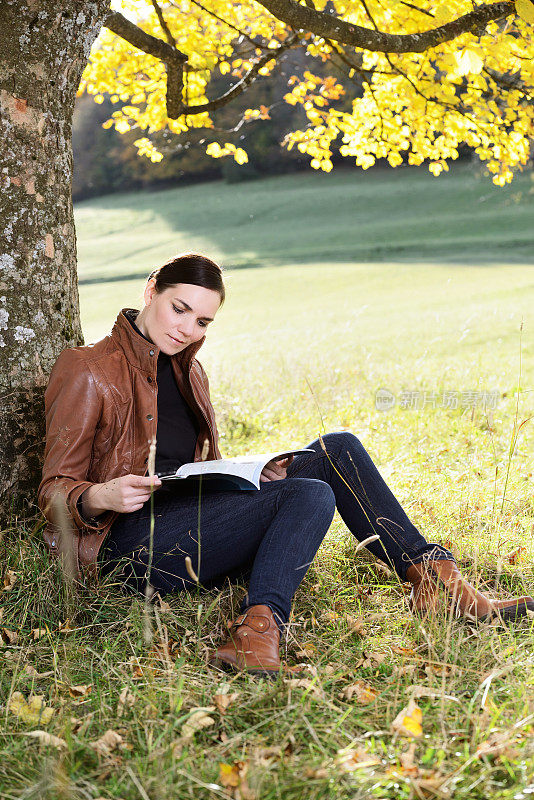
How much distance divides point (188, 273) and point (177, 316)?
177 millimetres

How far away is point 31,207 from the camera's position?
3.16m

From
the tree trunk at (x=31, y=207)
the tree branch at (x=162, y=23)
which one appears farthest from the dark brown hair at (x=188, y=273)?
the tree branch at (x=162, y=23)

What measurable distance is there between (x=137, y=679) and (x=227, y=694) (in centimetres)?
30

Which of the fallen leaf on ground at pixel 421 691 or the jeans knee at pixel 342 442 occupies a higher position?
the jeans knee at pixel 342 442

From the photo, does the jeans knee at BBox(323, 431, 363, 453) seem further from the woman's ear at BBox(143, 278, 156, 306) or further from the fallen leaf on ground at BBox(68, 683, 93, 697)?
the fallen leaf on ground at BBox(68, 683, 93, 697)

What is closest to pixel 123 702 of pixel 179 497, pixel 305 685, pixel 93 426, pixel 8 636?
pixel 305 685

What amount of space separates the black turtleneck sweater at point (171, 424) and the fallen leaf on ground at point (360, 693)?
1.15 m

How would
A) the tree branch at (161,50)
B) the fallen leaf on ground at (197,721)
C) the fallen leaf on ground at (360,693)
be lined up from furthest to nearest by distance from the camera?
1. the tree branch at (161,50)
2. the fallen leaf on ground at (360,693)
3. the fallen leaf on ground at (197,721)

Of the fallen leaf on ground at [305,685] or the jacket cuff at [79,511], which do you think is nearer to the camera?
the fallen leaf on ground at [305,685]

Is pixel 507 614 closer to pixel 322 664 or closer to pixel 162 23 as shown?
pixel 322 664

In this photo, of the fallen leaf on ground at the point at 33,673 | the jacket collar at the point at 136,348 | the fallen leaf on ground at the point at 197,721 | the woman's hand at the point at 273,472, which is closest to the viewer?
the fallen leaf on ground at the point at 197,721

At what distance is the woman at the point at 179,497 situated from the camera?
2.60m

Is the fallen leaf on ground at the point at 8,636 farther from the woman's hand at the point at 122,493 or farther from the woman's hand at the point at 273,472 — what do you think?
the woman's hand at the point at 273,472

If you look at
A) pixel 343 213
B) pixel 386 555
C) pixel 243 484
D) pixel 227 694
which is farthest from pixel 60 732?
pixel 343 213
